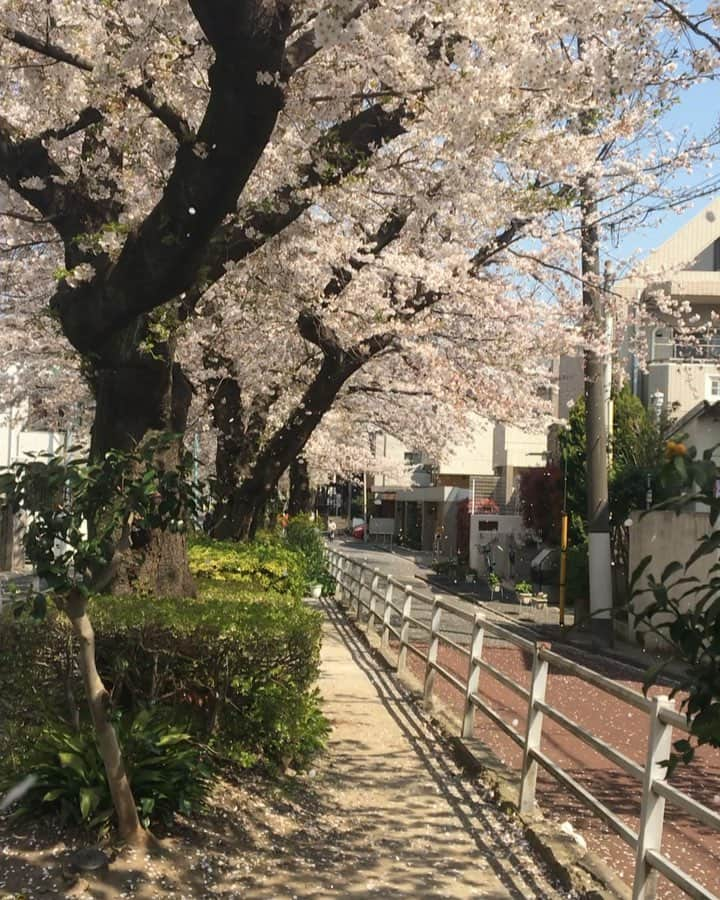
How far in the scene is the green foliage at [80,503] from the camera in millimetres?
4566

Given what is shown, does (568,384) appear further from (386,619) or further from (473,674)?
(473,674)

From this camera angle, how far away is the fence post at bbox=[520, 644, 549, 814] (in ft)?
20.2

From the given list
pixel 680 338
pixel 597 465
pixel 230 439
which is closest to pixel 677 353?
pixel 680 338

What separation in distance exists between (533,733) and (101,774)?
2640mm

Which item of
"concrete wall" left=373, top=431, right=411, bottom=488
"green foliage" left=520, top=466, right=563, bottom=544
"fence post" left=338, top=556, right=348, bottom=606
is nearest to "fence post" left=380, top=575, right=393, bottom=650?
"fence post" left=338, top=556, right=348, bottom=606

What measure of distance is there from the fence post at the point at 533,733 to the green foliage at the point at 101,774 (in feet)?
6.62

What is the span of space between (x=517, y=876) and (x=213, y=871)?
1578 millimetres

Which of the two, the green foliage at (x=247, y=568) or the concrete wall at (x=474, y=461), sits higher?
the concrete wall at (x=474, y=461)

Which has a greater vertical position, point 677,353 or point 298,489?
point 677,353

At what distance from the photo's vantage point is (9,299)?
16984mm

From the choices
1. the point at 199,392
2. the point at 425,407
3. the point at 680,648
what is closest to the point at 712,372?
the point at 425,407

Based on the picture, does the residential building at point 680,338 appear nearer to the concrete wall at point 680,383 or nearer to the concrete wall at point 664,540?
the concrete wall at point 680,383

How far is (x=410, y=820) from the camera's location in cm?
611

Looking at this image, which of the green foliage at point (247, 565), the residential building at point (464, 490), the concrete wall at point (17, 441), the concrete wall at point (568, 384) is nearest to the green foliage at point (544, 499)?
the residential building at point (464, 490)
